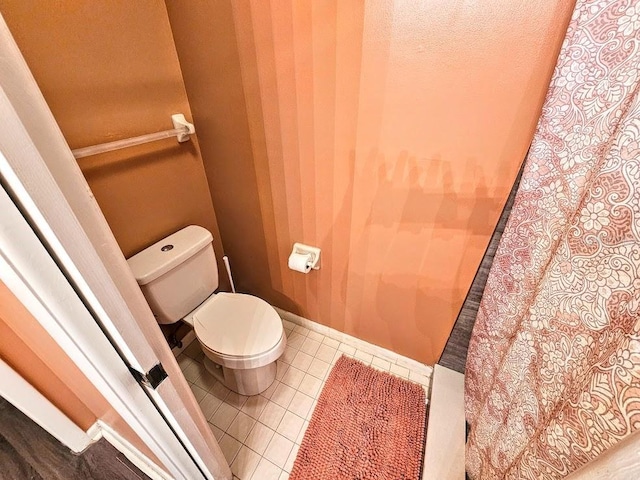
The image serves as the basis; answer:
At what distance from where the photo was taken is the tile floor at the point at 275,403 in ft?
3.84

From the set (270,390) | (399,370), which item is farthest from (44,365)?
(399,370)

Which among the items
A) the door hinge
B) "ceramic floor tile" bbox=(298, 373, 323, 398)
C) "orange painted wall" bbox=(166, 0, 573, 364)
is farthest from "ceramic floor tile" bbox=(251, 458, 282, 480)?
the door hinge

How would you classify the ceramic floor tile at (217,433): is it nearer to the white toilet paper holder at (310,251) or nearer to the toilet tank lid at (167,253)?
the toilet tank lid at (167,253)

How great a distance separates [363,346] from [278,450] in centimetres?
69

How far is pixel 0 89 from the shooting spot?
270 millimetres

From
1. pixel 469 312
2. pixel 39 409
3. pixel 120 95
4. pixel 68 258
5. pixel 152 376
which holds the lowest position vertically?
pixel 39 409

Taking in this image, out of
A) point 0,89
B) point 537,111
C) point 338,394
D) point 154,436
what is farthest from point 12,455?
point 537,111

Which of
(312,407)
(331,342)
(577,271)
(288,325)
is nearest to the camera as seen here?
(577,271)

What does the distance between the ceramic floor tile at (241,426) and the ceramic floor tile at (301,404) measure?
0.21 m

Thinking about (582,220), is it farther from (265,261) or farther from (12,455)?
(12,455)

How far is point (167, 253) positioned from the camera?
1191 millimetres

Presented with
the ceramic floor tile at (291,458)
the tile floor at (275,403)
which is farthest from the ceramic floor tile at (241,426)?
the ceramic floor tile at (291,458)

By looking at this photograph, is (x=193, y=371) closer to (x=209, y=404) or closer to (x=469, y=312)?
(x=209, y=404)

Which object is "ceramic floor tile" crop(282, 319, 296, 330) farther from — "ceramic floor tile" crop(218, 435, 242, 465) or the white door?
the white door
